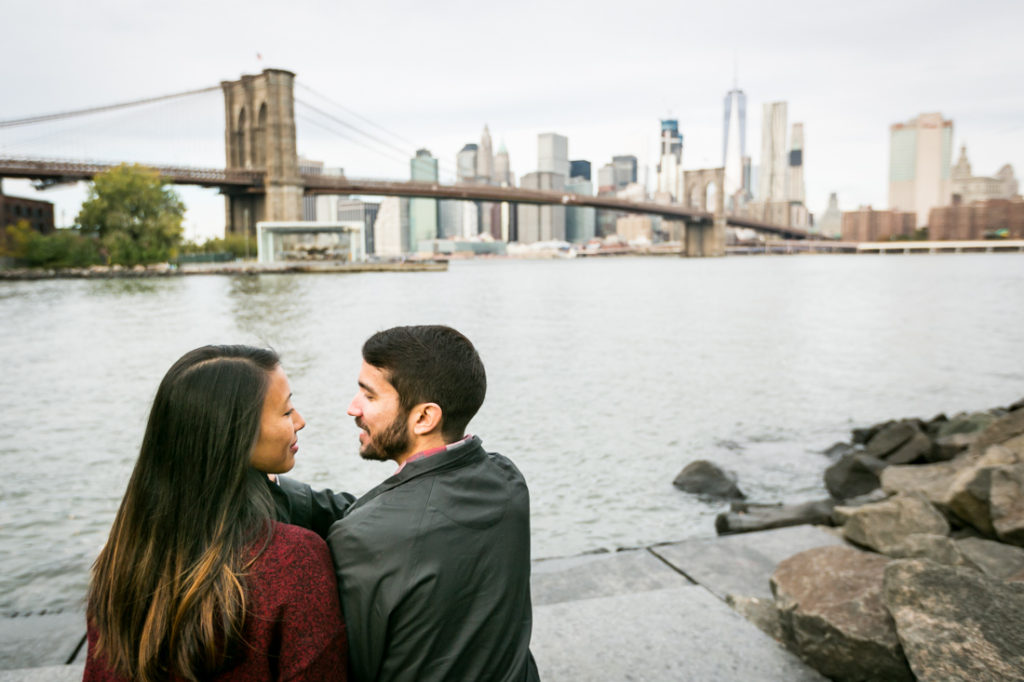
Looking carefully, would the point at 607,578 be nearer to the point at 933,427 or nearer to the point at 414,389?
the point at 414,389

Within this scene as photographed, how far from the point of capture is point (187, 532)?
4.01 feet

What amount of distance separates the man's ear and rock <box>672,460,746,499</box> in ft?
17.1

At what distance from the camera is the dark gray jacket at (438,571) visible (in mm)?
1279

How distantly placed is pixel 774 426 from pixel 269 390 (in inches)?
344

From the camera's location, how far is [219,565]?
1.18m

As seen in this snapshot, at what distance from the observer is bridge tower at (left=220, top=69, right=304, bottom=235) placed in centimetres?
Answer: 5391

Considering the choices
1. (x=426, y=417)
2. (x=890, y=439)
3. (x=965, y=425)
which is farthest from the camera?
(x=965, y=425)

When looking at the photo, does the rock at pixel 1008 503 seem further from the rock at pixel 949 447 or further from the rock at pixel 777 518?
the rock at pixel 949 447

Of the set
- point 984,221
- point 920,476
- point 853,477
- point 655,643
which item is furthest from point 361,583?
point 984,221

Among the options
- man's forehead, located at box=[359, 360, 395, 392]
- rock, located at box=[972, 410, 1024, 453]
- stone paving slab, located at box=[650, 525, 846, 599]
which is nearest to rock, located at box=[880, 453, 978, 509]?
rock, located at box=[972, 410, 1024, 453]

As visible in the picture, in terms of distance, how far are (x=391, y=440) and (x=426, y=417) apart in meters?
0.09

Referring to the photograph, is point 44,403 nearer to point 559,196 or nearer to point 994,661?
point 994,661

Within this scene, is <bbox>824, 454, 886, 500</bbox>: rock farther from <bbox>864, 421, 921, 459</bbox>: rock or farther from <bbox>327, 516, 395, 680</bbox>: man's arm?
<bbox>327, 516, 395, 680</bbox>: man's arm

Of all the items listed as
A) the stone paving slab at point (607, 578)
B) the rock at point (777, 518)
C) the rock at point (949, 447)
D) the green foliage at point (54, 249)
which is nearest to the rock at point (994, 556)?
the stone paving slab at point (607, 578)
